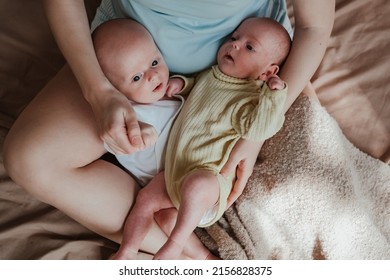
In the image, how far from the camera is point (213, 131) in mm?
756

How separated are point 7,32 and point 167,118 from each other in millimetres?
395

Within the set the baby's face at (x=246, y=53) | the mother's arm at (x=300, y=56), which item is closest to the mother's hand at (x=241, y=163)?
the mother's arm at (x=300, y=56)

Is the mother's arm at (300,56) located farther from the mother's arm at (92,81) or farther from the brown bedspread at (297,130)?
the mother's arm at (92,81)

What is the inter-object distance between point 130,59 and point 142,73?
3cm

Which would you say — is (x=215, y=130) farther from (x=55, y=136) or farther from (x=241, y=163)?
(x=55, y=136)

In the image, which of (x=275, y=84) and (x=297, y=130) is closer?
(x=275, y=84)

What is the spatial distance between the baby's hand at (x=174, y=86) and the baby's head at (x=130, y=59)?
0.03m

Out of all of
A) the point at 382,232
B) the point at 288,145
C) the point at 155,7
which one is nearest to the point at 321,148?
the point at 288,145

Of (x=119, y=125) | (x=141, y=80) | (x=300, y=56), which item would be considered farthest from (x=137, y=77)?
(x=300, y=56)

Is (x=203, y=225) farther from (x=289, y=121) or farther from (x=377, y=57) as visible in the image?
(x=377, y=57)

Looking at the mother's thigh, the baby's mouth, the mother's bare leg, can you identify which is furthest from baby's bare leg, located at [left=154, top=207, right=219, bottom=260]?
the baby's mouth

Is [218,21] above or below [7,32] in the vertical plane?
above

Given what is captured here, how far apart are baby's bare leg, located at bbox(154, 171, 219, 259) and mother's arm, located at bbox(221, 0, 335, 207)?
0.17ft

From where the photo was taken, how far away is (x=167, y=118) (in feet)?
2.64
